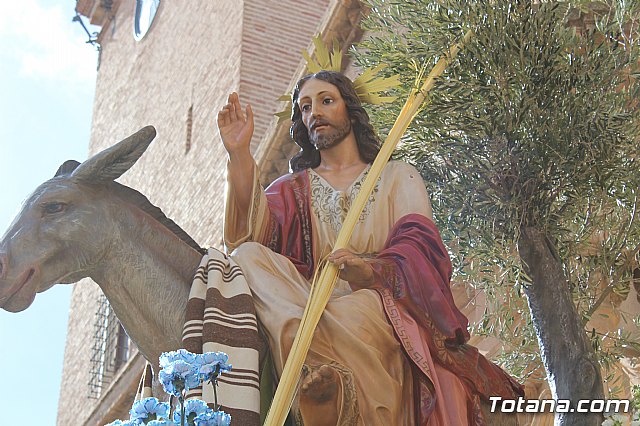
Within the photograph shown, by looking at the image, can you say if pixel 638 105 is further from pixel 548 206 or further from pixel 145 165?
pixel 145 165

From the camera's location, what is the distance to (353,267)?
5.19m

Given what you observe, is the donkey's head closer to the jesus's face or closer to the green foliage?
the jesus's face

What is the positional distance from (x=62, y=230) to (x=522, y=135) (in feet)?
7.89

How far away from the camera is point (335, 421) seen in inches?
190

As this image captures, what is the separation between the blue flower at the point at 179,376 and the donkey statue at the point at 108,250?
139 cm

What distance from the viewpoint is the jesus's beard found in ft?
19.5

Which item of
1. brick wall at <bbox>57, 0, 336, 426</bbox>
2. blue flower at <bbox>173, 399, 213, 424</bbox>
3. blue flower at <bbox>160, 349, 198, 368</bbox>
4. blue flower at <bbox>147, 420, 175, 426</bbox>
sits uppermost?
brick wall at <bbox>57, 0, 336, 426</bbox>

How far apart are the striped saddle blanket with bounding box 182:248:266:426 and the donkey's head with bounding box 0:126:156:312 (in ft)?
1.48

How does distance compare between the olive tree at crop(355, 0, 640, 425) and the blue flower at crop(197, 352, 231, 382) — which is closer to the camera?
the blue flower at crop(197, 352, 231, 382)

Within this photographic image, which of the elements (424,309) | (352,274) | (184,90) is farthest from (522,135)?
Answer: (184,90)

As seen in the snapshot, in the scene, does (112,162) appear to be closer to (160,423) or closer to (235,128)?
(235,128)

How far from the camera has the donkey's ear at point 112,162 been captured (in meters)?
5.40

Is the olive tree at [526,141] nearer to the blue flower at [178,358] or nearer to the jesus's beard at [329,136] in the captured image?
the jesus's beard at [329,136]

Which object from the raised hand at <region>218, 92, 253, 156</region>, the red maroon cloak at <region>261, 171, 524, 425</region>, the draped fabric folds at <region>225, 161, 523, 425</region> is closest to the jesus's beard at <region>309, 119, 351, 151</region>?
the draped fabric folds at <region>225, 161, 523, 425</region>
